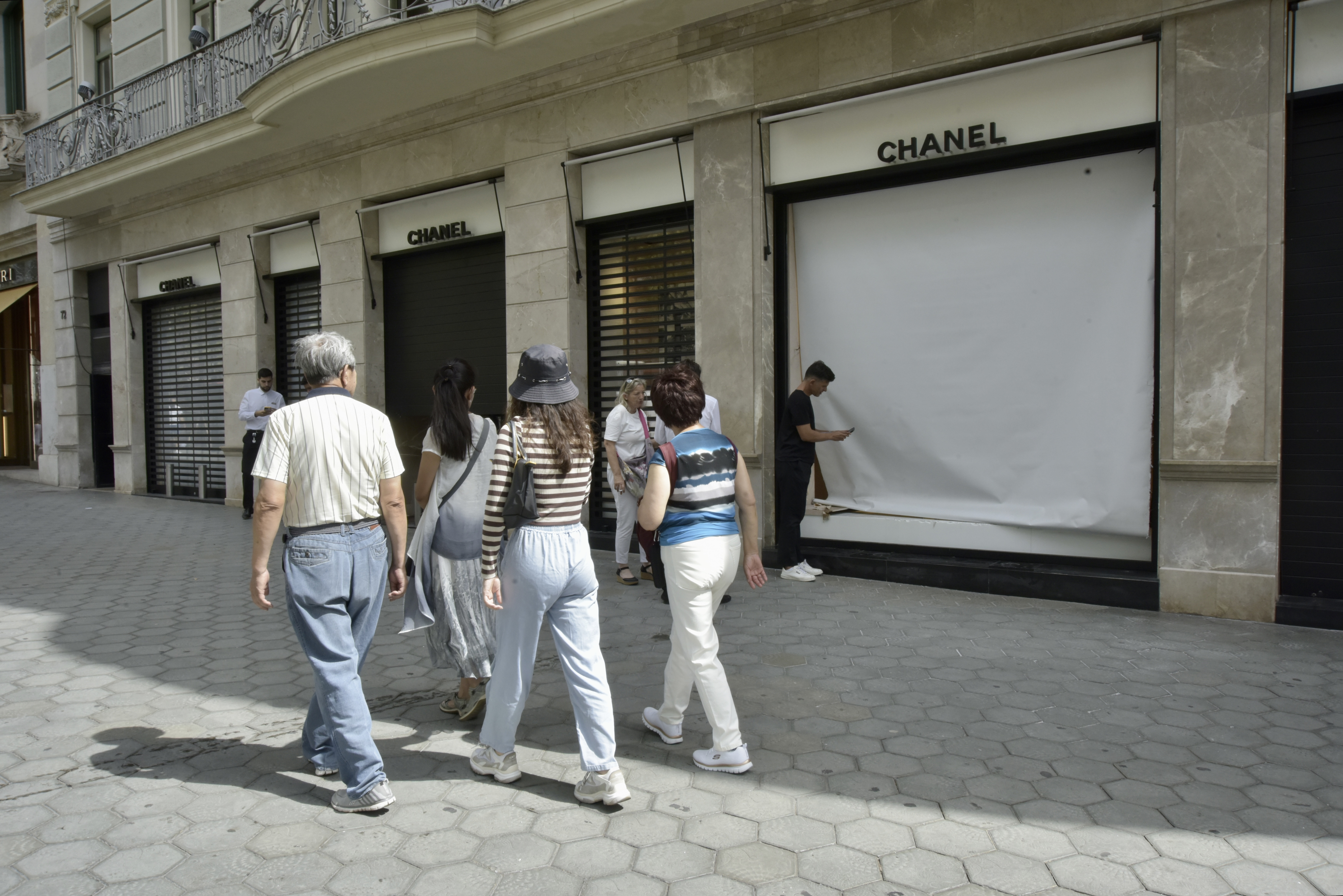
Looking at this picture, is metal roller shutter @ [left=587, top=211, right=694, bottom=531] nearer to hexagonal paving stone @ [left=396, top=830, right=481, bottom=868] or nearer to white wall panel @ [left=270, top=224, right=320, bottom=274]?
white wall panel @ [left=270, top=224, right=320, bottom=274]

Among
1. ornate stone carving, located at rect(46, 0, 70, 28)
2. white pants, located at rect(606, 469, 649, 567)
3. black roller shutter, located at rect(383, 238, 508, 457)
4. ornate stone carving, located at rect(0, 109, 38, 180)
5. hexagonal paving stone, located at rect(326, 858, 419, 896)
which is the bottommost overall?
hexagonal paving stone, located at rect(326, 858, 419, 896)

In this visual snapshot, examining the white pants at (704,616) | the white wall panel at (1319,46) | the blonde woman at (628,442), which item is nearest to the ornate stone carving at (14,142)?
A: the blonde woman at (628,442)

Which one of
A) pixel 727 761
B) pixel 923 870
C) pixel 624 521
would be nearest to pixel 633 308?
pixel 624 521

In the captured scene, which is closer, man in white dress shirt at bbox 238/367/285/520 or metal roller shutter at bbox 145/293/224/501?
man in white dress shirt at bbox 238/367/285/520

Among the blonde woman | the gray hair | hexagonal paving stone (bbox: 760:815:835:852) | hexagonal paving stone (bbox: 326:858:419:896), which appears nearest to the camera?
hexagonal paving stone (bbox: 326:858:419:896)

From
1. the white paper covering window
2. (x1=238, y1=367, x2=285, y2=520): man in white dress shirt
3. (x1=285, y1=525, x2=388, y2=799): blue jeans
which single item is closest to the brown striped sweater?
(x1=285, y1=525, x2=388, y2=799): blue jeans

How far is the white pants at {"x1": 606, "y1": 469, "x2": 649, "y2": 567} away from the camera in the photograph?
7.64m

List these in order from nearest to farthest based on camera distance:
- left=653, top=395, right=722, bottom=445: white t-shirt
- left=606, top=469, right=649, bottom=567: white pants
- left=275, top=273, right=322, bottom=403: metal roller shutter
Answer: left=653, top=395, right=722, bottom=445: white t-shirt < left=606, top=469, right=649, bottom=567: white pants < left=275, top=273, right=322, bottom=403: metal roller shutter

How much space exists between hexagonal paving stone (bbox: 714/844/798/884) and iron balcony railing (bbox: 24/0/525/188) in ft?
27.0

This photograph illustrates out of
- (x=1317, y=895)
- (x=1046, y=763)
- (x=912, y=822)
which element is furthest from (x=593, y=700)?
(x=1317, y=895)

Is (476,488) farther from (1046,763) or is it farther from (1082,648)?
(1082,648)

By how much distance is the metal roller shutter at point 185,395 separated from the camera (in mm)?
14938

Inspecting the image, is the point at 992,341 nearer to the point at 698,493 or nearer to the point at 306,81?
the point at 698,493

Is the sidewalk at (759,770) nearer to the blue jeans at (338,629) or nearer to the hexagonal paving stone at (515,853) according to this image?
the hexagonal paving stone at (515,853)
